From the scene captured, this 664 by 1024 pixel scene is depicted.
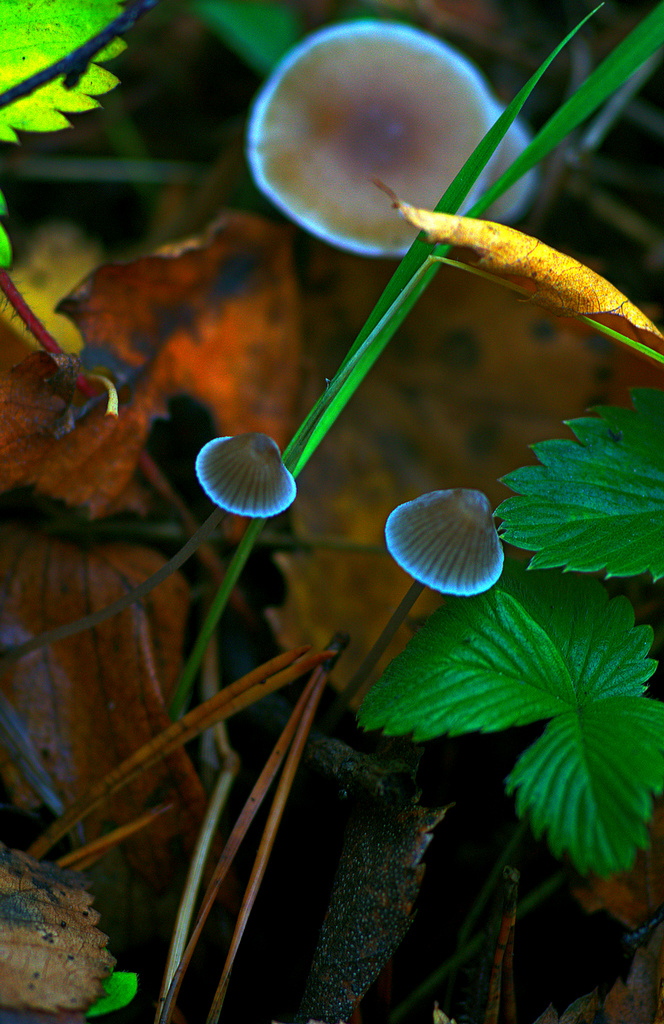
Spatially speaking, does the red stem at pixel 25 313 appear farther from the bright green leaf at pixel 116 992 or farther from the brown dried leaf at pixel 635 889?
the brown dried leaf at pixel 635 889

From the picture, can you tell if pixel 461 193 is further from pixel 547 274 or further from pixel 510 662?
pixel 510 662

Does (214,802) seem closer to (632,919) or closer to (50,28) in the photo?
(632,919)

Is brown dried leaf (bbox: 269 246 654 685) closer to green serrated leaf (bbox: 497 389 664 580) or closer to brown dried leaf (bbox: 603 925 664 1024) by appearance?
green serrated leaf (bbox: 497 389 664 580)

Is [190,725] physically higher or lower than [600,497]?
lower

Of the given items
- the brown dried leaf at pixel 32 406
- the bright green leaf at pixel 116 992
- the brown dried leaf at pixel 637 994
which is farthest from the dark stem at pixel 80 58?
the brown dried leaf at pixel 637 994

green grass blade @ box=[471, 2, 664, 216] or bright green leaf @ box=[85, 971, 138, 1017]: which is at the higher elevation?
green grass blade @ box=[471, 2, 664, 216]

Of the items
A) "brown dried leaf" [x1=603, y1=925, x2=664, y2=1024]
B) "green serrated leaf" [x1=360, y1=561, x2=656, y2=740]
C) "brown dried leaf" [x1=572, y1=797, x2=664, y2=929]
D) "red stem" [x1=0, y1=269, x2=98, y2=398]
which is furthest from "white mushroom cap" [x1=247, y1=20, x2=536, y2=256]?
"brown dried leaf" [x1=603, y1=925, x2=664, y2=1024]

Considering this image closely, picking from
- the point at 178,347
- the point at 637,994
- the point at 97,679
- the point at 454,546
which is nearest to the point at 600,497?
the point at 454,546
